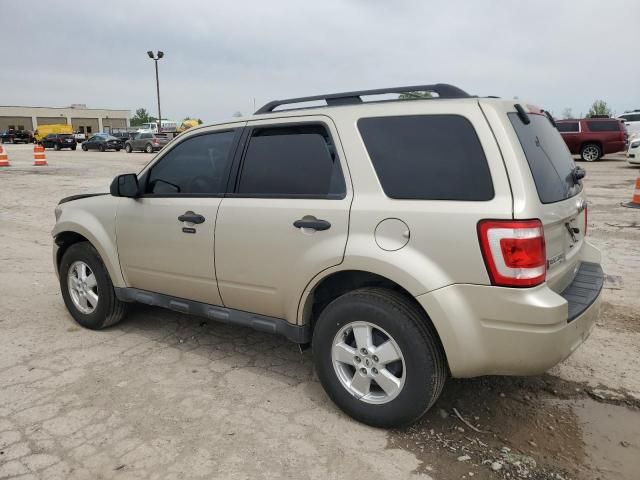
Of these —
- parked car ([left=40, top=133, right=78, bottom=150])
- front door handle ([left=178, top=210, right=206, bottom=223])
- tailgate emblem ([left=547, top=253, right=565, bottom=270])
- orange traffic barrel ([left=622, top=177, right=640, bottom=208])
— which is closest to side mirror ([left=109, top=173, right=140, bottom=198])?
front door handle ([left=178, top=210, right=206, bottom=223])

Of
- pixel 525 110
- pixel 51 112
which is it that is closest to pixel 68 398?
pixel 525 110

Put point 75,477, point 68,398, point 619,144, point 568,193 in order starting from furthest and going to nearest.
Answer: point 619,144 < point 68,398 < point 568,193 < point 75,477

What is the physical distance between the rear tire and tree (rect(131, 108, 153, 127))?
126m

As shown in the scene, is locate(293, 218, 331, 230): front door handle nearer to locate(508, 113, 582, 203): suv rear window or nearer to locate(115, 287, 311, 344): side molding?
locate(115, 287, 311, 344): side molding

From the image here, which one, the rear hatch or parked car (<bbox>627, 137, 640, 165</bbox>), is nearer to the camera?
the rear hatch

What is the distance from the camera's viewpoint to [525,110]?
2.88m

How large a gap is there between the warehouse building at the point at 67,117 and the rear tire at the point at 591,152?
276 feet

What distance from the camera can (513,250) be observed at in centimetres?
243

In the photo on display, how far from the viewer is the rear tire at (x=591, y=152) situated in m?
21.0

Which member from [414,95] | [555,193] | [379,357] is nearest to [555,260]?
[555,193]

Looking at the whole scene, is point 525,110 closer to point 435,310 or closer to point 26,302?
point 435,310

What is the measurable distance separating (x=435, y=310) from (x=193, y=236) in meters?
1.82

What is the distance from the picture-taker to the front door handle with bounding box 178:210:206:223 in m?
3.52

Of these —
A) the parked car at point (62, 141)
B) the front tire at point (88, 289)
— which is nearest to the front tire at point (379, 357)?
the front tire at point (88, 289)
